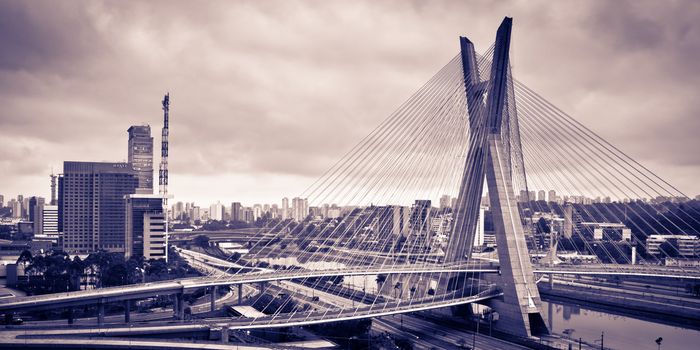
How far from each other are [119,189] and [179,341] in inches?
1855

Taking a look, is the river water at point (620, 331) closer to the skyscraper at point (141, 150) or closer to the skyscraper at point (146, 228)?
the skyscraper at point (146, 228)

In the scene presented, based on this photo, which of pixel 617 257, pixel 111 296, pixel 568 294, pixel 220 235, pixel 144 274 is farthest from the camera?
pixel 220 235

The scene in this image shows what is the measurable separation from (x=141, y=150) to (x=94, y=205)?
1898cm

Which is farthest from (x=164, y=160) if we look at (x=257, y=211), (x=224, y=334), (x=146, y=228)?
(x=257, y=211)

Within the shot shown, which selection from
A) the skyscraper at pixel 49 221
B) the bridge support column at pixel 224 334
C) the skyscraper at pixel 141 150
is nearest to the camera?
the bridge support column at pixel 224 334

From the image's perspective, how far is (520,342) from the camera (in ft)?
68.0

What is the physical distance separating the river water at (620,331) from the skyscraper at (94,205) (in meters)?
45.6

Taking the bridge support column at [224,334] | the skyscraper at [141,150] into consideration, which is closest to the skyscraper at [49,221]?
the skyscraper at [141,150]

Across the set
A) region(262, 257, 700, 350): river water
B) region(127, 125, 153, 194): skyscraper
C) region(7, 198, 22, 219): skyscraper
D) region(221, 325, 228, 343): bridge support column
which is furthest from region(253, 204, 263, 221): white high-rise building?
region(221, 325, 228, 343): bridge support column

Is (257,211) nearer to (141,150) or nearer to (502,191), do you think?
(141,150)

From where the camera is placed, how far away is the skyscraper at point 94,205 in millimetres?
58781

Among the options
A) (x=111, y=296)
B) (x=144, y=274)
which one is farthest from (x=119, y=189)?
(x=111, y=296)

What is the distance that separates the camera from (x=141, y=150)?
77375 millimetres

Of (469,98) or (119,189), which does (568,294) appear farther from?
(119,189)
